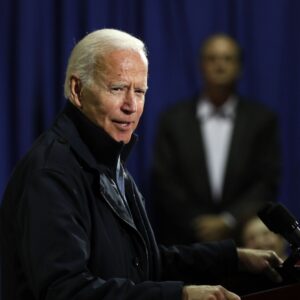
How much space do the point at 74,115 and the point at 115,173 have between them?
0.17m

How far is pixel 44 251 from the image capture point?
5.64ft

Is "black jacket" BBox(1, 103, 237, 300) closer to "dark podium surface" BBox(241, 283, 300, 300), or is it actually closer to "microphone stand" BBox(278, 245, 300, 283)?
"dark podium surface" BBox(241, 283, 300, 300)

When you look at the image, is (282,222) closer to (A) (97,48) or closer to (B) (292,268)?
(B) (292,268)

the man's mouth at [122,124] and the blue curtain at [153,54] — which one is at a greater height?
the man's mouth at [122,124]

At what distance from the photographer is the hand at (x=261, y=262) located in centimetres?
206

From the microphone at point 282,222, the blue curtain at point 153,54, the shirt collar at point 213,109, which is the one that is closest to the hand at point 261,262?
the microphone at point 282,222

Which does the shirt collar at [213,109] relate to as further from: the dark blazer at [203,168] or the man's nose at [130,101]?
the man's nose at [130,101]

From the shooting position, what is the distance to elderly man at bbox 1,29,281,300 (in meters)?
1.71

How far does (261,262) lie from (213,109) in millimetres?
2449

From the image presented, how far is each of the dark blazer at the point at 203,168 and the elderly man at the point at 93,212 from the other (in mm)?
2214

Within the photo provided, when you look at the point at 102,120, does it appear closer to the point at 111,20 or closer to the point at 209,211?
the point at 209,211

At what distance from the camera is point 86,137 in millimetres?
1949

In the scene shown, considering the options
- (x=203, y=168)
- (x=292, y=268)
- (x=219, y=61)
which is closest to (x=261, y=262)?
(x=292, y=268)

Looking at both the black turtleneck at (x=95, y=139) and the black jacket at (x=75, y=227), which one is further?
the black turtleneck at (x=95, y=139)
